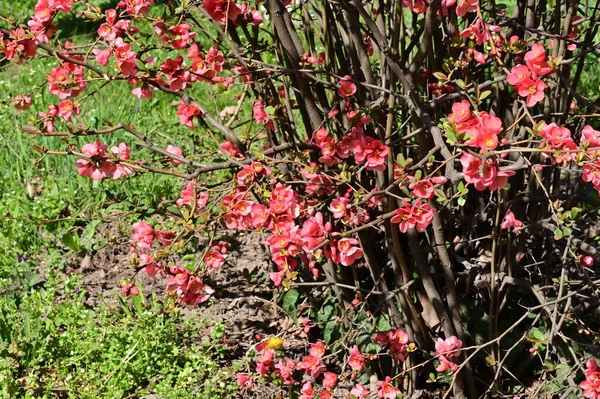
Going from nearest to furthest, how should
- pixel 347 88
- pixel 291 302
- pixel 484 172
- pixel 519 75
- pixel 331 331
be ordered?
pixel 484 172, pixel 519 75, pixel 347 88, pixel 331 331, pixel 291 302

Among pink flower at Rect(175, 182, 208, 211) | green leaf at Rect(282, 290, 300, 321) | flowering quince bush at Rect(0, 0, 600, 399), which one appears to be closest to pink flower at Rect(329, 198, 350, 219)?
flowering quince bush at Rect(0, 0, 600, 399)

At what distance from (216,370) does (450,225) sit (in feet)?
3.23

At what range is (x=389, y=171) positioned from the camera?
6.99 feet

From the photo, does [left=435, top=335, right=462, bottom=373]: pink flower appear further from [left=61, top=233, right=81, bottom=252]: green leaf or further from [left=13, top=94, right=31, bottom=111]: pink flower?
Answer: [left=61, top=233, right=81, bottom=252]: green leaf

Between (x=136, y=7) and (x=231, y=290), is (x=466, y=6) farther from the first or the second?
(x=231, y=290)

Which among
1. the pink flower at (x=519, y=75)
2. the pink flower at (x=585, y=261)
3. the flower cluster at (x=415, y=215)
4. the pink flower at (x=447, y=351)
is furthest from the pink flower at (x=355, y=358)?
the pink flower at (x=519, y=75)

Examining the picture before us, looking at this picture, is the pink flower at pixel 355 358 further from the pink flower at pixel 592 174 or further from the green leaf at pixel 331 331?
the pink flower at pixel 592 174

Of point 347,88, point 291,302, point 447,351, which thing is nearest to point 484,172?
point 347,88

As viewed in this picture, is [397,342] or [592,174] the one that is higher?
[592,174]

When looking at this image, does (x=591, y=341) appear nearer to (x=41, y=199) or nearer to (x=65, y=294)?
(x=65, y=294)

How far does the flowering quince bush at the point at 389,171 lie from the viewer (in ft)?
6.51

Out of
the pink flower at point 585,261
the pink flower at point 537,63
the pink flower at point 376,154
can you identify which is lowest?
the pink flower at point 585,261

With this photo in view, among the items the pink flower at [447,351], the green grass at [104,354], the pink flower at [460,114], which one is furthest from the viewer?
the green grass at [104,354]

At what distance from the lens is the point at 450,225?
2.44m
